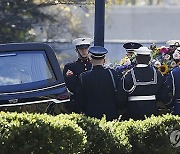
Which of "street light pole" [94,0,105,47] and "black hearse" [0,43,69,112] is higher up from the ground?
"street light pole" [94,0,105,47]

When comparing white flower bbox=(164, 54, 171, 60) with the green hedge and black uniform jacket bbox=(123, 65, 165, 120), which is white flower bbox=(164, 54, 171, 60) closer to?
black uniform jacket bbox=(123, 65, 165, 120)

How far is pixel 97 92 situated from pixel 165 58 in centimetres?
159

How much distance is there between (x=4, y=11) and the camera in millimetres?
19750

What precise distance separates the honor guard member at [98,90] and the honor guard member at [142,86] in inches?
7.6

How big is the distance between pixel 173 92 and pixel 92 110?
1.11 metres

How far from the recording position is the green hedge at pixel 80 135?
5.01 metres

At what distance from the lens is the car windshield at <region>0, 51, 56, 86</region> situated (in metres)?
7.27

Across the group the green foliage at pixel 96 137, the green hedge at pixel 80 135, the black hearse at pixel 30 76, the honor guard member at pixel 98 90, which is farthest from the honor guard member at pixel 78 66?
the green foliage at pixel 96 137

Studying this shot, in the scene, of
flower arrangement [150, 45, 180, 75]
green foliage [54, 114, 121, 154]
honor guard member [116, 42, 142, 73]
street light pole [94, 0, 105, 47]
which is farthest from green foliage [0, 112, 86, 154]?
street light pole [94, 0, 105, 47]

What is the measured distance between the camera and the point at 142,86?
7.21 metres

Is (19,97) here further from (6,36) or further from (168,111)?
(6,36)

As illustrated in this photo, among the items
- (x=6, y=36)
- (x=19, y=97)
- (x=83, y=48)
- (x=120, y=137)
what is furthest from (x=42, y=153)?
(x=6, y=36)

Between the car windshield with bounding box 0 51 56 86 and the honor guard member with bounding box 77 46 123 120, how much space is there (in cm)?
49

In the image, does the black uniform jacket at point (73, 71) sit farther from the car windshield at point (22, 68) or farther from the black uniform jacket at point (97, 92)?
the black uniform jacket at point (97, 92)
